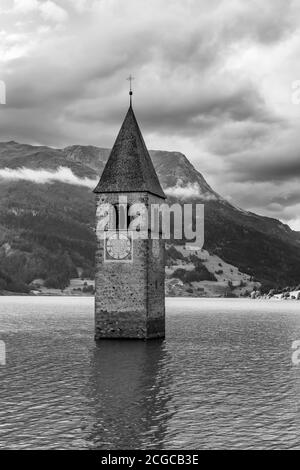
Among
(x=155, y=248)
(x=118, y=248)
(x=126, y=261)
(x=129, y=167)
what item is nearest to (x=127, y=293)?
(x=126, y=261)

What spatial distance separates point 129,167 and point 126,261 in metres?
8.03

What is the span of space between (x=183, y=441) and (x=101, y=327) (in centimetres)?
3035

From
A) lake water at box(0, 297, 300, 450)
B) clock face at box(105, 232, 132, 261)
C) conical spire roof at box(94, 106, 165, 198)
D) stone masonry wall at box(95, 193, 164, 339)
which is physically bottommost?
lake water at box(0, 297, 300, 450)

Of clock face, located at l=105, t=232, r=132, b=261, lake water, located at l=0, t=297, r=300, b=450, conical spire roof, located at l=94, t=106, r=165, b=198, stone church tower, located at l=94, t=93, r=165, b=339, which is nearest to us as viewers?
lake water, located at l=0, t=297, r=300, b=450

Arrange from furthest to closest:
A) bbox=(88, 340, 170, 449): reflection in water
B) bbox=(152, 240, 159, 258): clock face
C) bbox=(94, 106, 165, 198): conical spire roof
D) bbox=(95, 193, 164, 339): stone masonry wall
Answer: bbox=(152, 240, 159, 258): clock face → bbox=(94, 106, 165, 198): conical spire roof → bbox=(95, 193, 164, 339): stone masonry wall → bbox=(88, 340, 170, 449): reflection in water

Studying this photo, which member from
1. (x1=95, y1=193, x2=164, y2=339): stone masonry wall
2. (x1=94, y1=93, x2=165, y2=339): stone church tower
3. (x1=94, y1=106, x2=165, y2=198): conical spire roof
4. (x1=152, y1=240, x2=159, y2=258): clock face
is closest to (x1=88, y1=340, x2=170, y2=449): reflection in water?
(x1=95, y1=193, x2=164, y2=339): stone masonry wall

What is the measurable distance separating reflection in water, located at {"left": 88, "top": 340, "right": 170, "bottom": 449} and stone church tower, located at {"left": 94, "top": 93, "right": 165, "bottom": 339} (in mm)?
3074

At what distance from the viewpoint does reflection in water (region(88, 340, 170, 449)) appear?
77.2 feet

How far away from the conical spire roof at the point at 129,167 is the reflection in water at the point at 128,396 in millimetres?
13245

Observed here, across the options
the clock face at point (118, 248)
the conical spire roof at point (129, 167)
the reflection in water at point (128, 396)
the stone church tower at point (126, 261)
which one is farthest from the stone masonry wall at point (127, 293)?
the reflection in water at point (128, 396)

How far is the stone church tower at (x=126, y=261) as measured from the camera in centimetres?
5219

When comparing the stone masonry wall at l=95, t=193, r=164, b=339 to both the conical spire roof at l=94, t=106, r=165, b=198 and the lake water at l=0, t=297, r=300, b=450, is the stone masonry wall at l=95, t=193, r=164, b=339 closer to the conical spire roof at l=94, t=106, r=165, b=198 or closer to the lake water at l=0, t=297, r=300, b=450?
the conical spire roof at l=94, t=106, r=165, b=198

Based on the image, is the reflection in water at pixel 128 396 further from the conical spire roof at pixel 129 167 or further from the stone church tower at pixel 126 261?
the conical spire roof at pixel 129 167
